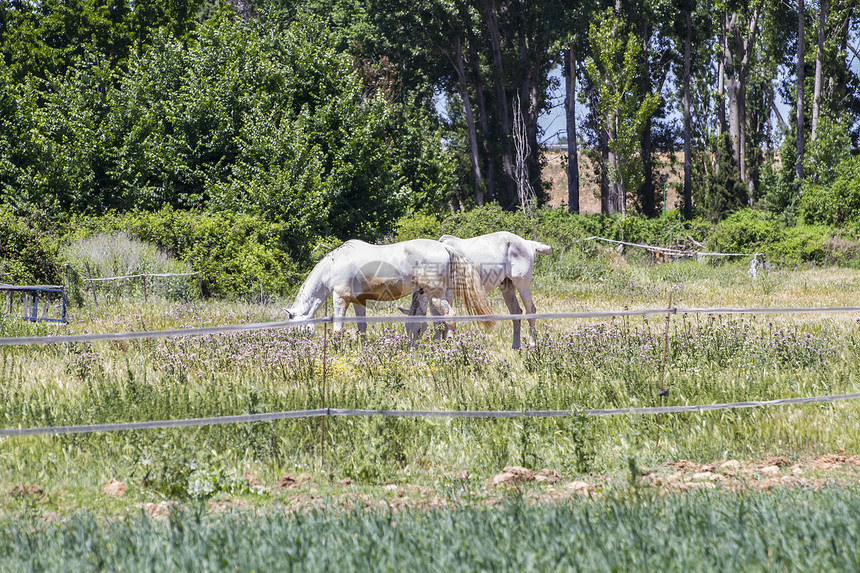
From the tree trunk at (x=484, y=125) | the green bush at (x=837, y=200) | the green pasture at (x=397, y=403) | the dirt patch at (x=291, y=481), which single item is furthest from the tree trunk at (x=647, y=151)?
the dirt patch at (x=291, y=481)

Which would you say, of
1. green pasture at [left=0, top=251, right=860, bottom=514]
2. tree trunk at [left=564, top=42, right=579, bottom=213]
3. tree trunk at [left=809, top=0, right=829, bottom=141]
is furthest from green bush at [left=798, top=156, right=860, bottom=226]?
green pasture at [left=0, top=251, right=860, bottom=514]

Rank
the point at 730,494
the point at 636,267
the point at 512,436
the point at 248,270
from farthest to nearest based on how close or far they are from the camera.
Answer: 1. the point at 636,267
2. the point at 248,270
3. the point at 512,436
4. the point at 730,494

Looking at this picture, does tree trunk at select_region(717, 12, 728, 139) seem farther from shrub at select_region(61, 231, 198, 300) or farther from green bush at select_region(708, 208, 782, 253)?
shrub at select_region(61, 231, 198, 300)

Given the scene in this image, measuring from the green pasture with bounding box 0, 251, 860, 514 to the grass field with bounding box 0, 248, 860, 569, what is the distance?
Answer: 0.07ft

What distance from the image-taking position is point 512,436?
682cm

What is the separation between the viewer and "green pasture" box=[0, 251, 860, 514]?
634 centimetres

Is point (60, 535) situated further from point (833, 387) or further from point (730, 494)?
point (833, 387)

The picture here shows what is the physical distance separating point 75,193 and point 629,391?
21457 millimetres

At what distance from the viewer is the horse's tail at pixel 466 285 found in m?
11.7

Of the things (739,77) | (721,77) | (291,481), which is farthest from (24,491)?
(721,77)

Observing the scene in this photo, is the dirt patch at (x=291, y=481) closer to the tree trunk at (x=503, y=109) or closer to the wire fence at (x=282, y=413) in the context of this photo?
the wire fence at (x=282, y=413)

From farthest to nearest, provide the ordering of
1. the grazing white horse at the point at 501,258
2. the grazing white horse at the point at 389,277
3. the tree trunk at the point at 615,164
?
1. the tree trunk at the point at 615,164
2. the grazing white horse at the point at 501,258
3. the grazing white horse at the point at 389,277

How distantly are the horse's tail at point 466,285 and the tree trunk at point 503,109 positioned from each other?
1223 inches

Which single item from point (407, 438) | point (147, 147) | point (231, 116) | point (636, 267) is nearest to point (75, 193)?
point (147, 147)
